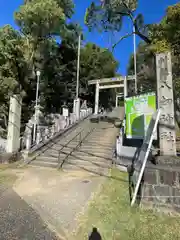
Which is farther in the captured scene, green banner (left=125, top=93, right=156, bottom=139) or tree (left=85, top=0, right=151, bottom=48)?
tree (left=85, top=0, right=151, bottom=48)

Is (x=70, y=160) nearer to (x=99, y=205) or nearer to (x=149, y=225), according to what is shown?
(x=99, y=205)

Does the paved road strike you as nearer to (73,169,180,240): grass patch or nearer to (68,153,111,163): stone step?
(73,169,180,240): grass patch

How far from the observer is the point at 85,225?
3.18 metres

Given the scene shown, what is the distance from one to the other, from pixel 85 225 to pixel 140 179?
142 centimetres

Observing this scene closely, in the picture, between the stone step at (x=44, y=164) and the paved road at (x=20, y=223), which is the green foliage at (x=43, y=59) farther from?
the paved road at (x=20, y=223)

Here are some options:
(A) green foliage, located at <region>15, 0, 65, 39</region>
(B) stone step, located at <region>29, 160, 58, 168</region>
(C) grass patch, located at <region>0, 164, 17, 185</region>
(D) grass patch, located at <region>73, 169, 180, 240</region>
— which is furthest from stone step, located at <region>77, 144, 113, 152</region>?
(A) green foliage, located at <region>15, 0, 65, 39</region>

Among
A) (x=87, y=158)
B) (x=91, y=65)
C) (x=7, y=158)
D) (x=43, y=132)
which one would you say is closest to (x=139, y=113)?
(x=87, y=158)

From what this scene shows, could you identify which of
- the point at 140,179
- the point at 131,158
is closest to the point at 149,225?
the point at 140,179

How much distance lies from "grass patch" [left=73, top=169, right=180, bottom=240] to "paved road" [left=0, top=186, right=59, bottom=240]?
643 millimetres

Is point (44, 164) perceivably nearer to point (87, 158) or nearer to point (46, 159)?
point (46, 159)

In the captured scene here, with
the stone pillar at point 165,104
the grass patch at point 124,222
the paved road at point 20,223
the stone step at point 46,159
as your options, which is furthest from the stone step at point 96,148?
the paved road at point 20,223

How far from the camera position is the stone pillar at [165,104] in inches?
161

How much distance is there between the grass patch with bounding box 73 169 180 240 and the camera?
2.89 metres

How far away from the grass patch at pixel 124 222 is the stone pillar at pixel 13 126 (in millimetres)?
5316
